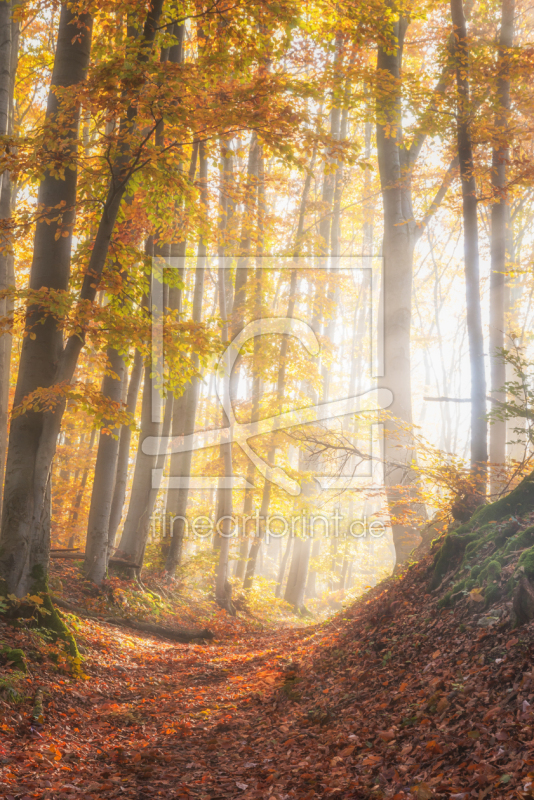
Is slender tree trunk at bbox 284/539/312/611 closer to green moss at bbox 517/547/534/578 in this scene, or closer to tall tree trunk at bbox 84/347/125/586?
tall tree trunk at bbox 84/347/125/586

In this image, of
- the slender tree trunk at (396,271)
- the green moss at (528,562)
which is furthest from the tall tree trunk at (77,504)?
the green moss at (528,562)

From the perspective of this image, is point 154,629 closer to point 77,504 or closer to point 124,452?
point 124,452

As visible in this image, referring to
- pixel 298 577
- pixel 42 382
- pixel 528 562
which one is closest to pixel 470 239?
pixel 528 562

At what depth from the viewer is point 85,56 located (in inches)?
252

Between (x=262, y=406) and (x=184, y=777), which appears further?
(x=262, y=406)

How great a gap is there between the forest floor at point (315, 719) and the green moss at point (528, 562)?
328mm

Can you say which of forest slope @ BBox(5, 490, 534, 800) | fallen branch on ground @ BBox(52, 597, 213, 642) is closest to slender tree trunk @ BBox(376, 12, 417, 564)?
forest slope @ BBox(5, 490, 534, 800)

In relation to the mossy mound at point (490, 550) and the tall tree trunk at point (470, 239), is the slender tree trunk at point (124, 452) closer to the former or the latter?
the tall tree trunk at point (470, 239)

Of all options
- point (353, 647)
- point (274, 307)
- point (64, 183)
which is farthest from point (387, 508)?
point (274, 307)

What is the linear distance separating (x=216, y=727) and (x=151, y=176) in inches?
229

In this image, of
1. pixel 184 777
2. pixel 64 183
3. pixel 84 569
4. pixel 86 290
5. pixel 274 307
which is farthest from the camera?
pixel 274 307

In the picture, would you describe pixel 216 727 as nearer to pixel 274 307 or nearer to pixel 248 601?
pixel 248 601

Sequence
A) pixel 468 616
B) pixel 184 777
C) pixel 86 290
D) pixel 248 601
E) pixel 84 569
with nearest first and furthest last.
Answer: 1. pixel 184 777
2. pixel 468 616
3. pixel 86 290
4. pixel 84 569
5. pixel 248 601

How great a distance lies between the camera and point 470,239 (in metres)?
7.24
